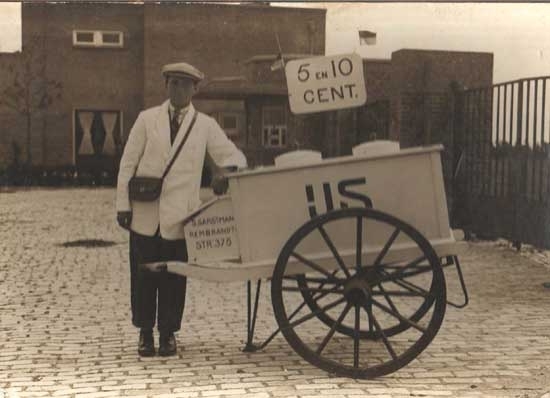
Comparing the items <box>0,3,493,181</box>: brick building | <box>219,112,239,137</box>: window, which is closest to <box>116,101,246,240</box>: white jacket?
<box>0,3,493,181</box>: brick building

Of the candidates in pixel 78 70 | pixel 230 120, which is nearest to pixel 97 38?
pixel 78 70

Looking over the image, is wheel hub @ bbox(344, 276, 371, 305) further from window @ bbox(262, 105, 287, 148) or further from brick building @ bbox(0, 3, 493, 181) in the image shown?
window @ bbox(262, 105, 287, 148)

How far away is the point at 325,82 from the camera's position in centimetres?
537

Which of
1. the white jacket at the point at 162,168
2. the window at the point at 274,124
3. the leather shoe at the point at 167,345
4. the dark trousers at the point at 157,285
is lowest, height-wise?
the leather shoe at the point at 167,345

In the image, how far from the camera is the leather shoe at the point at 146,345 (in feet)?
18.3

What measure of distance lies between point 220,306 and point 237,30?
65.8 ft

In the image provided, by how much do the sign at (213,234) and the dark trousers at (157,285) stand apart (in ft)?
1.03

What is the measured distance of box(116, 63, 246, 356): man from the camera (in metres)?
5.55

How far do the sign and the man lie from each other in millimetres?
221

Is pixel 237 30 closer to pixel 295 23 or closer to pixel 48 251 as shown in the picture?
pixel 295 23

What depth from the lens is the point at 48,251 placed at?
11.3 m

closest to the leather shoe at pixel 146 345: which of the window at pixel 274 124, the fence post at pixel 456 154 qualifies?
the fence post at pixel 456 154

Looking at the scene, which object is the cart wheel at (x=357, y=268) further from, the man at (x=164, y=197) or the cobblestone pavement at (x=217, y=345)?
the man at (x=164, y=197)

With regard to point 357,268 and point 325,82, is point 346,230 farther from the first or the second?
point 325,82
